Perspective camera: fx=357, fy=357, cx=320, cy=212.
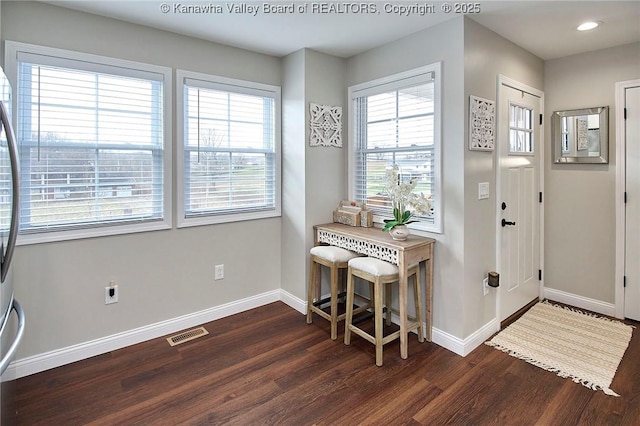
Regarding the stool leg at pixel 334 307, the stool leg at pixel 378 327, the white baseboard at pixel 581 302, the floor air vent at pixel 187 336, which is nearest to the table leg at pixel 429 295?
the stool leg at pixel 378 327

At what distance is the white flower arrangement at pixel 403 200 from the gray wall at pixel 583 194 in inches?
67.4

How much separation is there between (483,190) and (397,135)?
2.71ft

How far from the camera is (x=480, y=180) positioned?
2709 mm

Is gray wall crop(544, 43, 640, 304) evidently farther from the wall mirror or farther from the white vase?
the white vase

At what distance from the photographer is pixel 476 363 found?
2480mm

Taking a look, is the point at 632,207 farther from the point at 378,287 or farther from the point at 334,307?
the point at 334,307

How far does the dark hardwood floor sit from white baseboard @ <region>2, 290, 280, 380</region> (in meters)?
0.06

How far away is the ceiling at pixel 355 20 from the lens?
7.70 ft

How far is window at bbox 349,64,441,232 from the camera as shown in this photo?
2.73 m

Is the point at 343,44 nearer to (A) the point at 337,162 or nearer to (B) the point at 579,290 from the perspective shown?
(A) the point at 337,162

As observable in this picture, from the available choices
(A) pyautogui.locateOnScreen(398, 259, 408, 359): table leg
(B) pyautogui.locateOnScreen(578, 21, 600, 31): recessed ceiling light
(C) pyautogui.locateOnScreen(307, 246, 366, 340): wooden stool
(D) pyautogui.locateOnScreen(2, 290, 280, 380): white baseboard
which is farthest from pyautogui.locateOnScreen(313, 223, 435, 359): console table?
(B) pyautogui.locateOnScreen(578, 21, 600, 31): recessed ceiling light

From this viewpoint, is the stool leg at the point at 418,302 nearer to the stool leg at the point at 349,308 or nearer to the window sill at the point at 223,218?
the stool leg at the point at 349,308

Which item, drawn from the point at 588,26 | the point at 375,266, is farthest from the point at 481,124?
the point at 375,266

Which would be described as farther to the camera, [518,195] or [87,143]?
[518,195]
